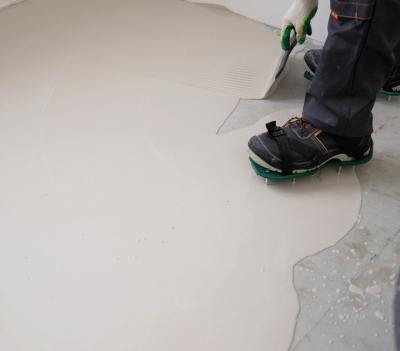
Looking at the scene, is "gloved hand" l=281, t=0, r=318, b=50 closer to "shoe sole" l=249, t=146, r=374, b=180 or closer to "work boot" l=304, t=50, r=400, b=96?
"work boot" l=304, t=50, r=400, b=96

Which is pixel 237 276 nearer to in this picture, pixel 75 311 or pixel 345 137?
pixel 75 311

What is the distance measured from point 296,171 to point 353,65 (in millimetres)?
343

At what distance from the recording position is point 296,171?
1.53m

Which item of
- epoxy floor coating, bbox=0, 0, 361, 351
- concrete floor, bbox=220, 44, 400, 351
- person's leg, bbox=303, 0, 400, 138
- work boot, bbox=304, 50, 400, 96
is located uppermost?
person's leg, bbox=303, 0, 400, 138

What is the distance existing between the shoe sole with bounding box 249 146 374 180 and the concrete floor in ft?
0.12

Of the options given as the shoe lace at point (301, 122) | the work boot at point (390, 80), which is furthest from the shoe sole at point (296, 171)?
the work boot at point (390, 80)

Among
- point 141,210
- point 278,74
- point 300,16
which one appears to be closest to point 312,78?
point 278,74

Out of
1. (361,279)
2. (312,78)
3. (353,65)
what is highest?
(353,65)

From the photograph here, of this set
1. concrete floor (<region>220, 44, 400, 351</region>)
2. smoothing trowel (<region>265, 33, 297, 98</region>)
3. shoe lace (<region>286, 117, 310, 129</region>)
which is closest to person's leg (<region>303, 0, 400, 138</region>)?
shoe lace (<region>286, 117, 310, 129</region>)

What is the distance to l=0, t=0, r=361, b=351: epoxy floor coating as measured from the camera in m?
1.16

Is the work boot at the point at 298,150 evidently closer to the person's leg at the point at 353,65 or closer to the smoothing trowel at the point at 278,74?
the person's leg at the point at 353,65

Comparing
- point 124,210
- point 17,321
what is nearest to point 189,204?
point 124,210

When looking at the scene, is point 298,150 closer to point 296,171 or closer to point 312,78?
point 296,171

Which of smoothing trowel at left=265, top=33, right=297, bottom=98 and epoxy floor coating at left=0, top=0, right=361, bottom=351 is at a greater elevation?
smoothing trowel at left=265, top=33, right=297, bottom=98
